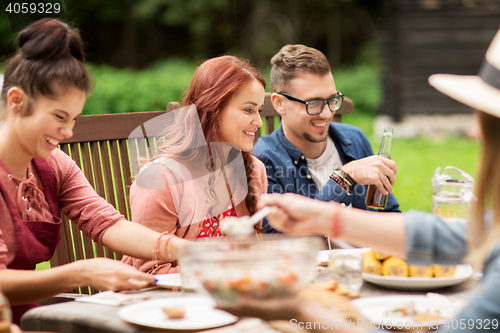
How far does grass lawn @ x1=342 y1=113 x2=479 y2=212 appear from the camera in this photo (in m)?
5.78

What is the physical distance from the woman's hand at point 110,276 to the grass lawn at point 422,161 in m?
3.85

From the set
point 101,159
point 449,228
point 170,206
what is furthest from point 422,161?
point 449,228

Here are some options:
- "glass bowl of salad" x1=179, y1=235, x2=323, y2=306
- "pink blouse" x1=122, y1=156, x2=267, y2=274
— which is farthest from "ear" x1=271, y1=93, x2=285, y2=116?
"glass bowl of salad" x1=179, y1=235, x2=323, y2=306

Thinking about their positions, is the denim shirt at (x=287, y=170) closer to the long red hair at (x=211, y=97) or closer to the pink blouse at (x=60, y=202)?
the long red hair at (x=211, y=97)

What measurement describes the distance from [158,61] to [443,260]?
1577 cm

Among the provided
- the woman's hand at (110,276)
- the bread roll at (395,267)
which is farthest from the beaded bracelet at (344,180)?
the woman's hand at (110,276)

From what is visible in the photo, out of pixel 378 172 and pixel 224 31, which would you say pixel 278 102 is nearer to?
pixel 378 172

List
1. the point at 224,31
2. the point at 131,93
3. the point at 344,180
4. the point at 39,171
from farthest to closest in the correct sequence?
the point at 224,31 → the point at 131,93 → the point at 344,180 → the point at 39,171

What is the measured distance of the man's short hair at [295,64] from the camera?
9.61ft

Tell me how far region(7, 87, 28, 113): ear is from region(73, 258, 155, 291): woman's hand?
22.2 inches

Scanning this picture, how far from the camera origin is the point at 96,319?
52.1 inches

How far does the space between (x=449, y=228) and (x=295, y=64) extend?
6.12ft

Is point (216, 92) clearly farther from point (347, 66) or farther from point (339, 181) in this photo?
point (347, 66)

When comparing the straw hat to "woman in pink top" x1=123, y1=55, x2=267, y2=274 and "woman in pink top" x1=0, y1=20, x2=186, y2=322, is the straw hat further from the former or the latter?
"woman in pink top" x1=123, y1=55, x2=267, y2=274
